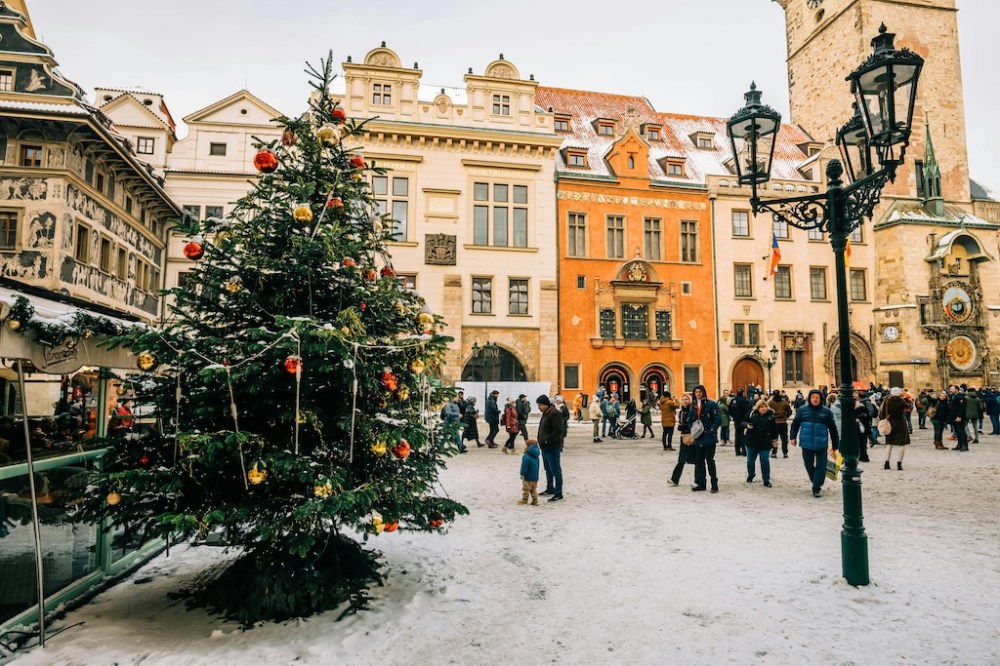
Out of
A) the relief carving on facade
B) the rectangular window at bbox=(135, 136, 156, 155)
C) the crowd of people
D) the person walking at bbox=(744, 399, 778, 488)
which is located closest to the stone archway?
the crowd of people

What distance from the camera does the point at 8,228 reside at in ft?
67.8

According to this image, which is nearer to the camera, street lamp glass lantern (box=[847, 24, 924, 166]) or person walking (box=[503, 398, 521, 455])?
street lamp glass lantern (box=[847, 24, 924, 166])

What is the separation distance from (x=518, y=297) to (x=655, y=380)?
29.2 ft

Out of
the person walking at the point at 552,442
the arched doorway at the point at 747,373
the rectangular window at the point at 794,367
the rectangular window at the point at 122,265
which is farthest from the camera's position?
the rectangular window at the point at 794,367

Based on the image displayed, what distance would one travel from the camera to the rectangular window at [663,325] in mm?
32844

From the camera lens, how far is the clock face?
34.7 m

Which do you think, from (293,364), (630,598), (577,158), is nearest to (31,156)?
(293,364)

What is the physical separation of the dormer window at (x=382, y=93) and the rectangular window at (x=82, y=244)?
1425 centimetres

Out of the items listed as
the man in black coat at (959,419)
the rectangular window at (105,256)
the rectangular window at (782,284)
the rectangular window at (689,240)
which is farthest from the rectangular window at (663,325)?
the rectangular window at (105,256)

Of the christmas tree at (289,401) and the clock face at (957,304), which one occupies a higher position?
the clock face at (957,304)

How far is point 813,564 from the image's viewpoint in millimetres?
6492

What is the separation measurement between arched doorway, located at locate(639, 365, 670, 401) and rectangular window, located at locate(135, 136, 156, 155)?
28.6 meters

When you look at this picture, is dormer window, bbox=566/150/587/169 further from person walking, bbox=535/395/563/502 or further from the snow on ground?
the snow on ground

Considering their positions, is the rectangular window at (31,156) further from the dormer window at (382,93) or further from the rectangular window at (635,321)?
the rectangular window at (635,321)
